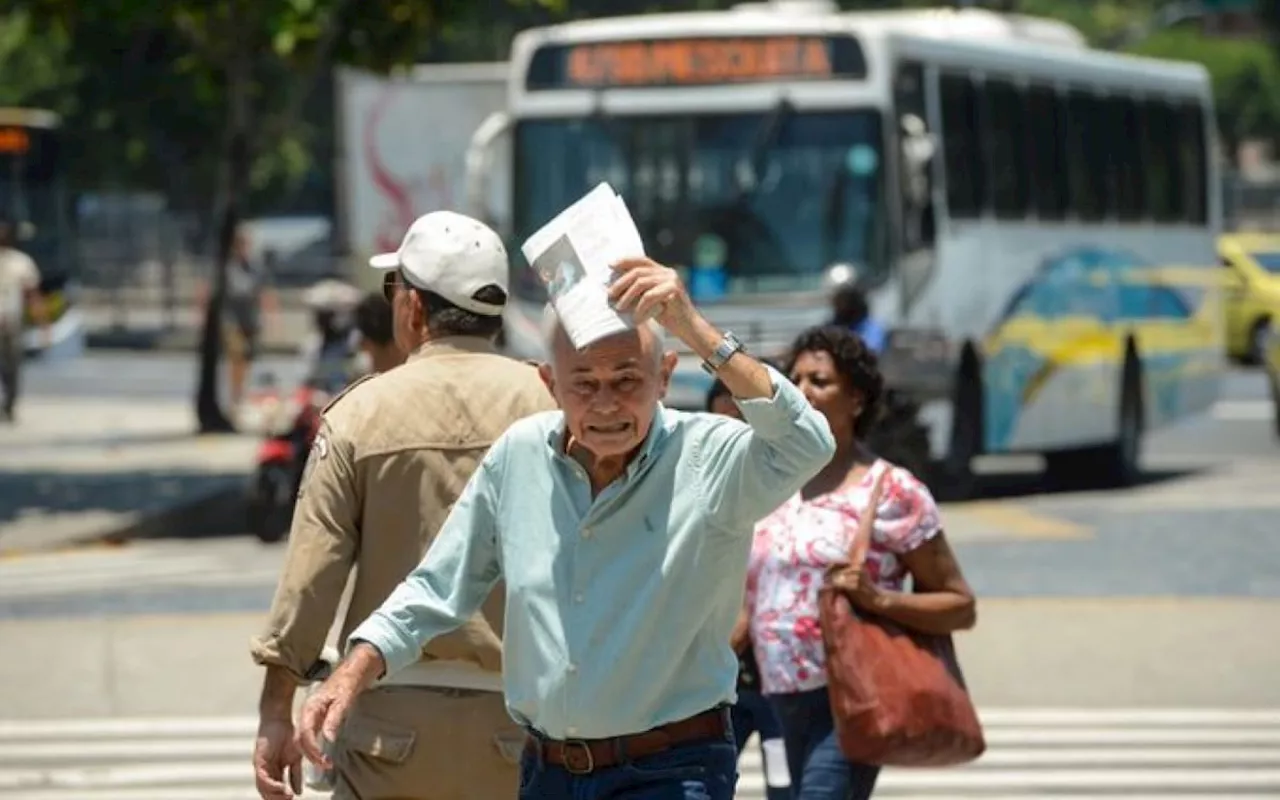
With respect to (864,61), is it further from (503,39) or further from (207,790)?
(503,39)

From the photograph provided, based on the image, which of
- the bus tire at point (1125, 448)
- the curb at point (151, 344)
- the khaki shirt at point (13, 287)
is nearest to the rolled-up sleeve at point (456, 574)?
the bus tire at point (1125, 448)

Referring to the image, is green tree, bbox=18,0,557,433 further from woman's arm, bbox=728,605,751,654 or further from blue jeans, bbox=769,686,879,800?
blue jeans, bbox=769,686,879,800

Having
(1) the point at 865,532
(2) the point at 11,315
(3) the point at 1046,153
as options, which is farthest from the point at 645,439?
(2) the point at 11,315

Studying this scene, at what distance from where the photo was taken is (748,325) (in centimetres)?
1927

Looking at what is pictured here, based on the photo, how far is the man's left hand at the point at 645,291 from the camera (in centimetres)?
484

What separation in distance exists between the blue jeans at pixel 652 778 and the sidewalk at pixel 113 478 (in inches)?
523

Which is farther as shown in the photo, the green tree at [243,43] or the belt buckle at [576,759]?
the green tree at [243,43]

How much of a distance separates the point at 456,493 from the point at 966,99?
1566 centimetres

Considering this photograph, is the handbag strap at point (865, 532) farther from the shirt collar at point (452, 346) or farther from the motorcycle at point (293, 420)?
the motorcycle at point (293, 420)

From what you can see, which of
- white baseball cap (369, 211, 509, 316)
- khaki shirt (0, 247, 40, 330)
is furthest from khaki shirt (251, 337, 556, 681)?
khaki shirt (0, 247, 40, 330)

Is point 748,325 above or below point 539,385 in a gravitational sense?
below

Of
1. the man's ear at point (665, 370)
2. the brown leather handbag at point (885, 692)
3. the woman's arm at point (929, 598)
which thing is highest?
the man's ear at point (665, 370)

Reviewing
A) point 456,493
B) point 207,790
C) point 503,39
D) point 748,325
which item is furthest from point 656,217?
point 503,39

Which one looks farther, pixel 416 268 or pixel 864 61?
pixel 864 61
